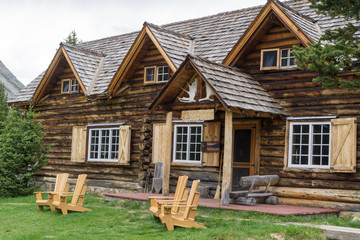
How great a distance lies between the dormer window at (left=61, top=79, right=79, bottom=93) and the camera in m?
20.6

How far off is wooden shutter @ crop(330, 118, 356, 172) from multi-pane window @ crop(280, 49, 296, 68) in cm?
228

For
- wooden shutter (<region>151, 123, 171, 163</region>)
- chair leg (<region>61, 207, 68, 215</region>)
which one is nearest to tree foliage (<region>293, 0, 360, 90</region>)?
chair leg (<region>61, 207, 68, 215</region>)

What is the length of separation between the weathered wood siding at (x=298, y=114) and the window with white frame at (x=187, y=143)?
2413 mm

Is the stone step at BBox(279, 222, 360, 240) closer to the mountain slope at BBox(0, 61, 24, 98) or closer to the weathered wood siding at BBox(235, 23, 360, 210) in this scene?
the weathered wood siding at BBox(235, 23, 360, 210)

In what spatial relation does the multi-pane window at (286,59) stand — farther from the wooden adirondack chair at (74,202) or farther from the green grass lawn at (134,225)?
the wooden adirondack chair at (74,202)

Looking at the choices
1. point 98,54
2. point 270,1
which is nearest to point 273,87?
point 270,1

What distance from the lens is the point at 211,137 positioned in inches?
607

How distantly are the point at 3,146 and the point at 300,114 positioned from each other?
36.8 feet

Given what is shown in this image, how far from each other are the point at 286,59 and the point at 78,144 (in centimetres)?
957

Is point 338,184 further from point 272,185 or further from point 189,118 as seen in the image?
point 189,118

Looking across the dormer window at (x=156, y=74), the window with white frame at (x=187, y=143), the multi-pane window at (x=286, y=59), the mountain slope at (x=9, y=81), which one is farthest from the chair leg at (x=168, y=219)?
the mountain slope at (x=9, y=81)

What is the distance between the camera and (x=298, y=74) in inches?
549

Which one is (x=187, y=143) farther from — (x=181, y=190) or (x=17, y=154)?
(x=17, y=154)

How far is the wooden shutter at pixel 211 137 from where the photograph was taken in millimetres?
15289
